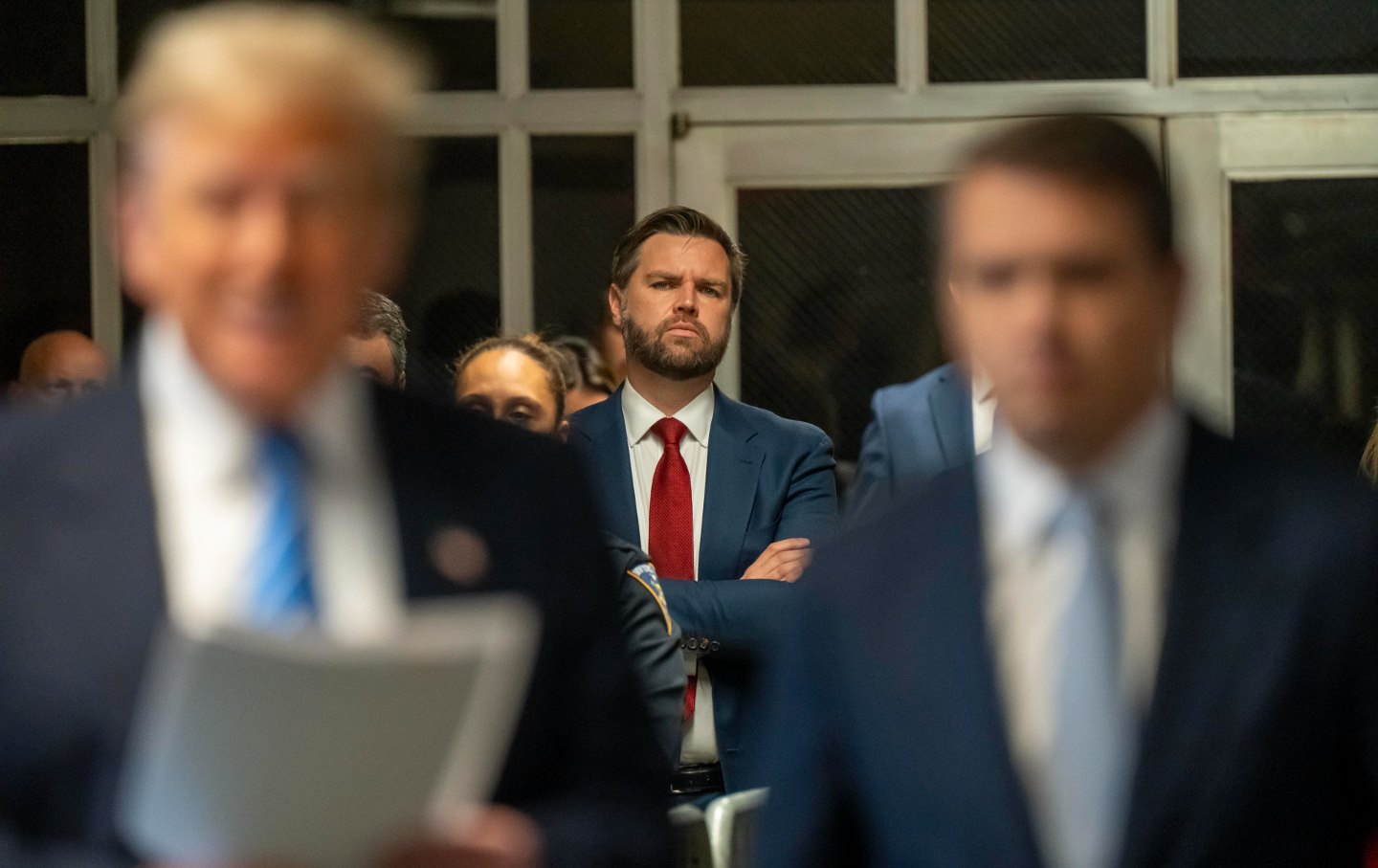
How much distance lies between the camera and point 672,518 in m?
4.80

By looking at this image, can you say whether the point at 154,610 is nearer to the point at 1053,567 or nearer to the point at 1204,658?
the point at 1053,567

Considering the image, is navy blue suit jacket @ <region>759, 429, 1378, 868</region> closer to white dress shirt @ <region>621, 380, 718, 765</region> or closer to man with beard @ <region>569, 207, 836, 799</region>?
man with beard @ <region>569, 207, 836, 799</region>

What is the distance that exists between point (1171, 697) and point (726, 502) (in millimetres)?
2936

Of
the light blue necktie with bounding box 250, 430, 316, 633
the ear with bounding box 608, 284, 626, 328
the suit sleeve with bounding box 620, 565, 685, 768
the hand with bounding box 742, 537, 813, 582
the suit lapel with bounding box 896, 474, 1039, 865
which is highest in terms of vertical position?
the ear with bounding box 608, 284, 626, 328

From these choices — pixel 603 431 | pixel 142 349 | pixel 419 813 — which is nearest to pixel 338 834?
pixel 419 813

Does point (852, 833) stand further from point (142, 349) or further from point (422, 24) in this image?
point (422, 24)

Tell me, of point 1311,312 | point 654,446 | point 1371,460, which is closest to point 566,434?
point 654,446

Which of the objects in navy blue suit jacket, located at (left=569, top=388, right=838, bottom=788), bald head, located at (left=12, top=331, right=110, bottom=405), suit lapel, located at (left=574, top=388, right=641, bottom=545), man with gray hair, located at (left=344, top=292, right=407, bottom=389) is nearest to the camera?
man with gray hair, located at (left=344, top=292, right=407, bottom=389)

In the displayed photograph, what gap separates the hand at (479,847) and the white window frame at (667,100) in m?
5.34

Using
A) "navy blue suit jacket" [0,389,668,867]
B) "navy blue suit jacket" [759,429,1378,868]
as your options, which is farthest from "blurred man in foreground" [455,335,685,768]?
"navy blue suit jacket" [0,389,668,867]

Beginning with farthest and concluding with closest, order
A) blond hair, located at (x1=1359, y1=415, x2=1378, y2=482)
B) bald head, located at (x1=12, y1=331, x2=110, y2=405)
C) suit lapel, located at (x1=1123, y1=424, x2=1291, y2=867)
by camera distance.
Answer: bald head, located at (x1=12, y1=331, x2=110, y2=405) → blond hair, located at (x1=1359, y1=415, x2=1378, y2=482) → suit lapel, located at (x1=1123, y1=424, x2=1291, y2=867)

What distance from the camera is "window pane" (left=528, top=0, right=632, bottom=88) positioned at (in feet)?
22.9

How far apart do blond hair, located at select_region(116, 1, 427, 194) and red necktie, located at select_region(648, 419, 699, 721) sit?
3033mm

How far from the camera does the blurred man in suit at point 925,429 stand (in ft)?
14.5
